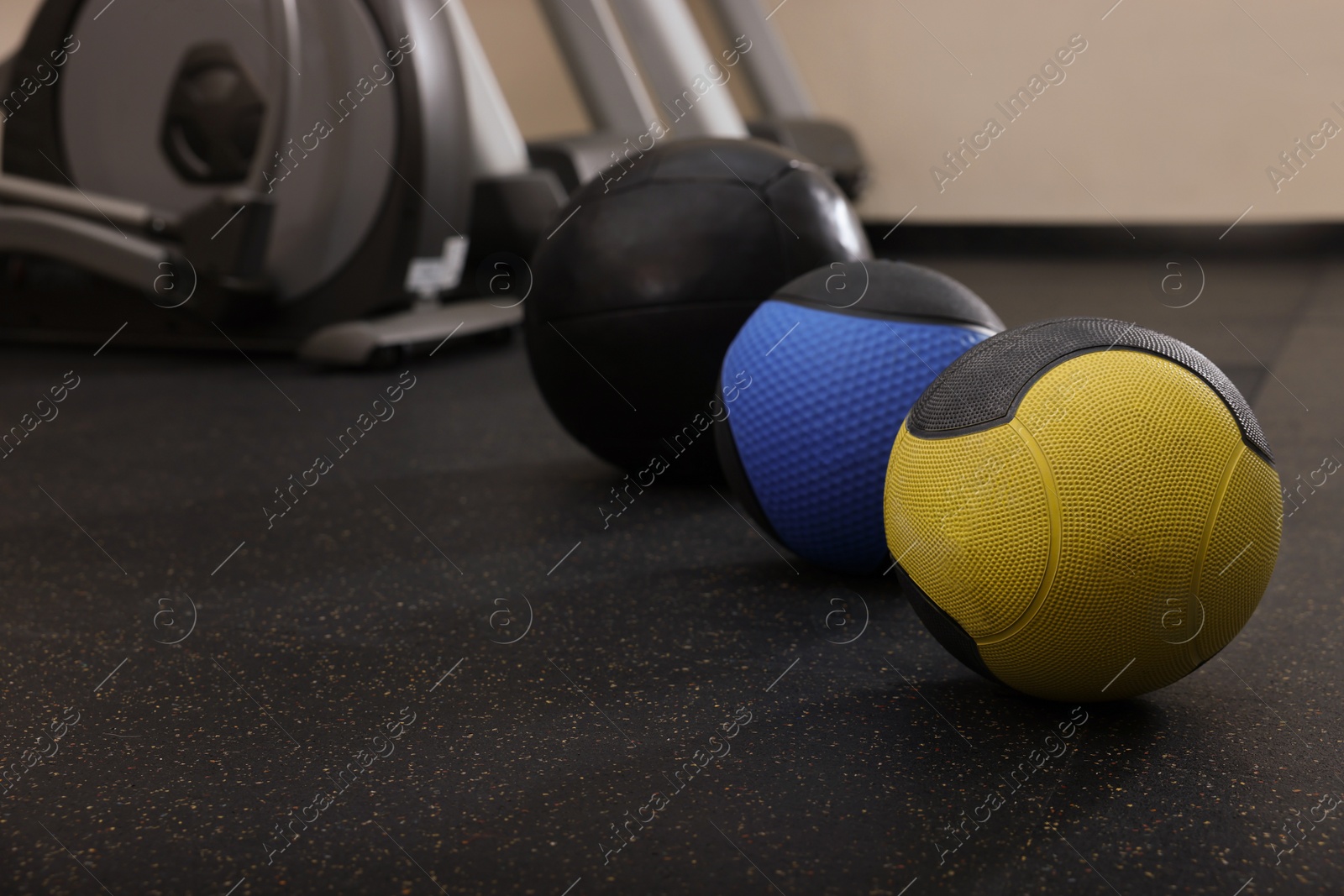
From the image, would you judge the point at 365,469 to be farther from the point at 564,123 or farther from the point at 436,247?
the point at 564,123

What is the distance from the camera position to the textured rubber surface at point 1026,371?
121 cm

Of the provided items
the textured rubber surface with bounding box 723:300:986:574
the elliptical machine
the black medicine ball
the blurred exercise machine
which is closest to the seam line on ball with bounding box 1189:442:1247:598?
the textured rubber surface with bounding box 723:300:986:574

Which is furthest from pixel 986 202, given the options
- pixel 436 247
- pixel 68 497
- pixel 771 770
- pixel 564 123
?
pixel 771 770

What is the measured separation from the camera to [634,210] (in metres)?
1.99

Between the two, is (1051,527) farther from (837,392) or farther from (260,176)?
Answer: (260,176)

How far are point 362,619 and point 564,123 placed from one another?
5.89 meters

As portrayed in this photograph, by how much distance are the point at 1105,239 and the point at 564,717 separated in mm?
5336

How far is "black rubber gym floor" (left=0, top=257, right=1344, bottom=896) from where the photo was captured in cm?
101

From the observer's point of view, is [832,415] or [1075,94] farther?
[1075,94]

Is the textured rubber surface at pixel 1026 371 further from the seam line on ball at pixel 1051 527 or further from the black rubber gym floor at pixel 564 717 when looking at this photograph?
the black rubber gym floor at pixel 564 717

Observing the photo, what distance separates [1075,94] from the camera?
222 inches

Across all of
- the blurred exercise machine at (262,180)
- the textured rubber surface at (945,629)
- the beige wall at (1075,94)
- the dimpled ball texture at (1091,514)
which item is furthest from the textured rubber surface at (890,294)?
the beige wall at (1075,94)

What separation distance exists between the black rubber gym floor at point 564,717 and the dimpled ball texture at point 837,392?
4.3 inches

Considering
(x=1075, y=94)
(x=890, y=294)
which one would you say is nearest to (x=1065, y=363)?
(x=890, y=294)
